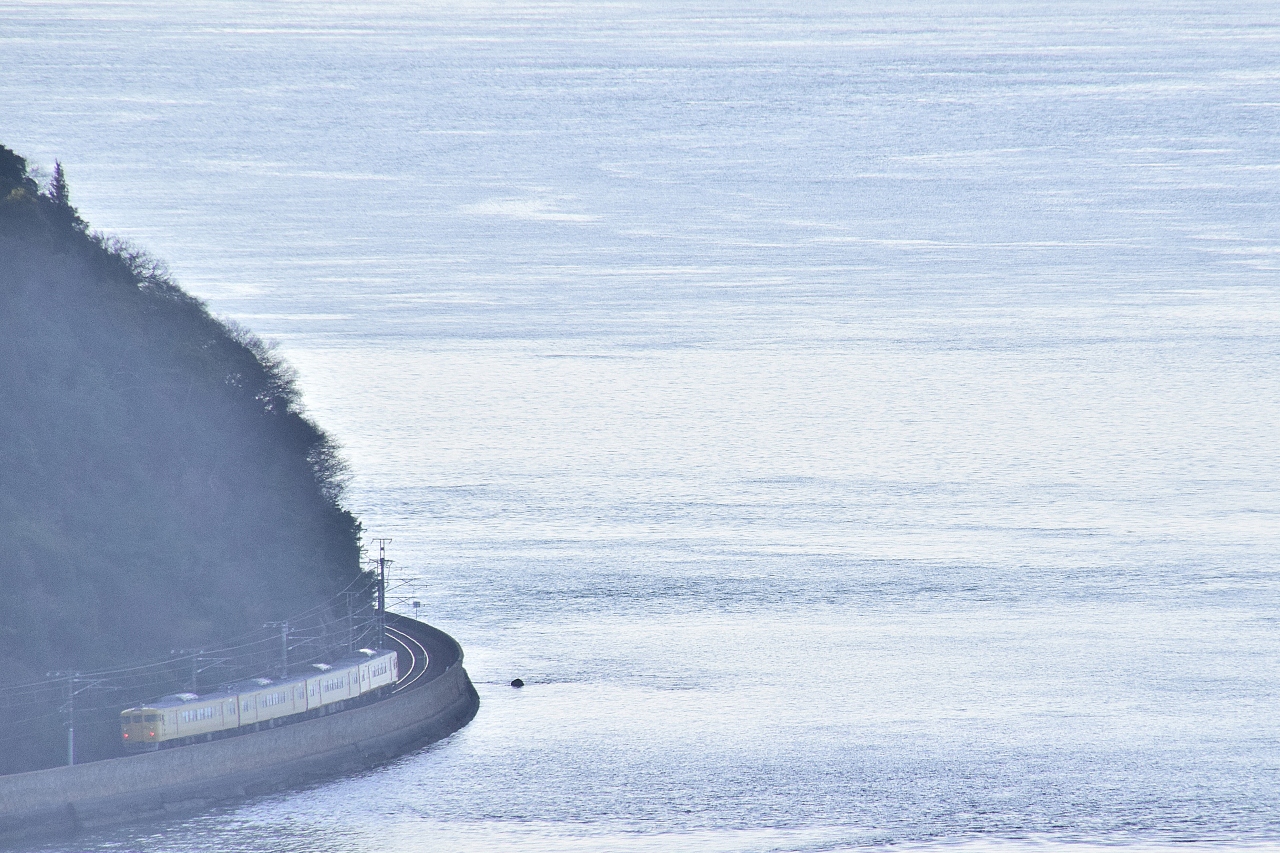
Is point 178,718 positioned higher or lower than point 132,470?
lower

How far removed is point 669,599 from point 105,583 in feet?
56.9

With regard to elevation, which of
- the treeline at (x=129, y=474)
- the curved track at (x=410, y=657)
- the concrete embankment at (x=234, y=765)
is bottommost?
the concrete embankment at (x=234, y=765)

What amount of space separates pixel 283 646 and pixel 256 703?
2.45 meters

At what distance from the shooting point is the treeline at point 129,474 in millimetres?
39219

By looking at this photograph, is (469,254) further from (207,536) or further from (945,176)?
(207,536)

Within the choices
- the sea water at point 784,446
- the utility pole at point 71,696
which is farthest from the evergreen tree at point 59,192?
the utility pole at point 71,696

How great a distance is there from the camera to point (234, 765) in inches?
1471

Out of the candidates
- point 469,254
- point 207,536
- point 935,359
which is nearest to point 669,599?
point 207,536

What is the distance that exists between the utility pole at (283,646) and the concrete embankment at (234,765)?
6.62ft

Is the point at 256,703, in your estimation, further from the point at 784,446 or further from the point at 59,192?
the point at 784,446

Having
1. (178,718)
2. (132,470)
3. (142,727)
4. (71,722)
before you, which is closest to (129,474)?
(132,470)

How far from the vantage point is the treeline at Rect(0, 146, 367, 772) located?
39.2m

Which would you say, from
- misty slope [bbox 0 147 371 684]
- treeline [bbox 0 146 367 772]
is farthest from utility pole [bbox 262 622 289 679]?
treeline [bbox 0 146 367 772]

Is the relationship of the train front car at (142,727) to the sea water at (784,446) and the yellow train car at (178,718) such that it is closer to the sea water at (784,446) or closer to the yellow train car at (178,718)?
the yellow train car at (178,718)
